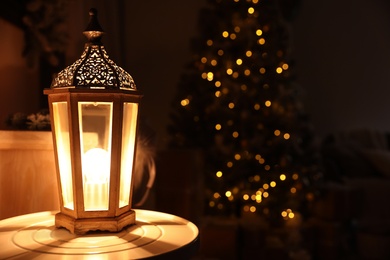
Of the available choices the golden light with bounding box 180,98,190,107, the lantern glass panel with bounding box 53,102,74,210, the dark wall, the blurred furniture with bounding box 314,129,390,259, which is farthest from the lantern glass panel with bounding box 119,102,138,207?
the dark wall

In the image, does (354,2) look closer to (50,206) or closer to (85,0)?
(85,0)

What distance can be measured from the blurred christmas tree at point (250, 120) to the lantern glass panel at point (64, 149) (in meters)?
1.93

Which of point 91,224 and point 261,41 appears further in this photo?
point 261,41

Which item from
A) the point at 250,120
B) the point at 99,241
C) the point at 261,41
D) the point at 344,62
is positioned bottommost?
the point at 99,241

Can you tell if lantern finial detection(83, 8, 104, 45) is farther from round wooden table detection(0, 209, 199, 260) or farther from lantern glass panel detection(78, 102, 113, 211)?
round wooden table detection(0, 209, 199, 260)

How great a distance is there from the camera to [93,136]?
850mm

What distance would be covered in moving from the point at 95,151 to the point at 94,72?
178mm

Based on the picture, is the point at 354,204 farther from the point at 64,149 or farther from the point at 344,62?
the point at 64,149

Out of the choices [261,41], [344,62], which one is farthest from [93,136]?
[344,62]

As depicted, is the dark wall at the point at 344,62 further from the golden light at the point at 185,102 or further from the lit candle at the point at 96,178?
the lit candle at the point at 96,178

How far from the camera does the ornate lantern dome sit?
0.84 metres

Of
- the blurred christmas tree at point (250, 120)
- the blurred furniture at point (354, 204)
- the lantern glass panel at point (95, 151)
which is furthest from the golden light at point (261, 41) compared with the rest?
the lantern glass panel at point (95, 151)

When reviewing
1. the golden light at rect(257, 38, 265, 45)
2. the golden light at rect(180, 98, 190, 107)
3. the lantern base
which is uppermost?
the golden light at rect(257, 38, 265, 45)

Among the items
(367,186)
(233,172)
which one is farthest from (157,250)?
(367,186)
